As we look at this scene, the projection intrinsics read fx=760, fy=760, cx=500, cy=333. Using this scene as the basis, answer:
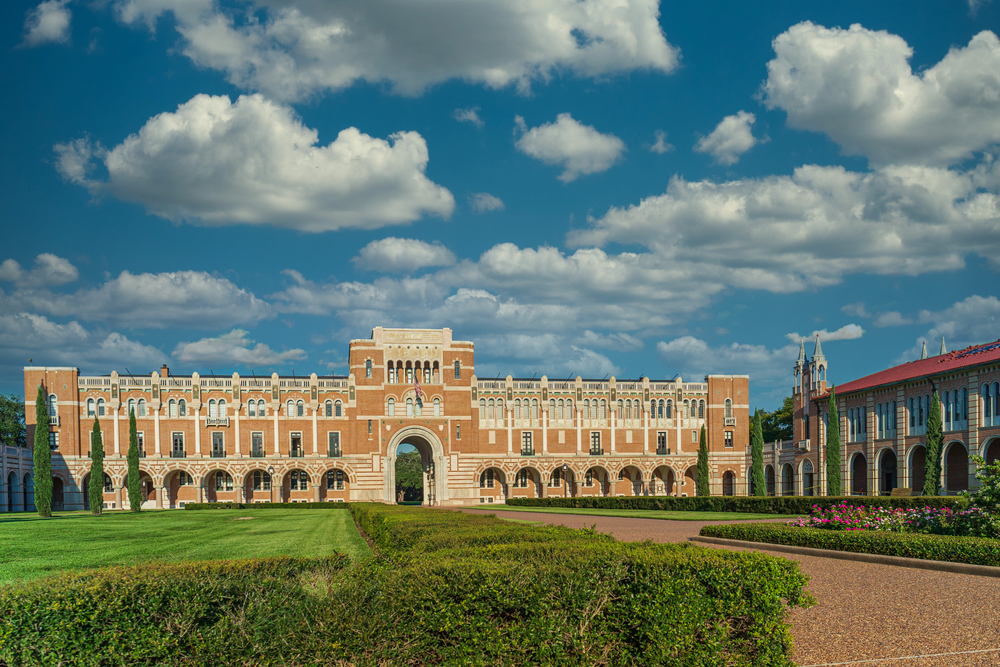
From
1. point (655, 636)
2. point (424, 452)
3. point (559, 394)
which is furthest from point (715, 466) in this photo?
point (655, 636)

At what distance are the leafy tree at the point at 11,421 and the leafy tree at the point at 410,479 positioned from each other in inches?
1724

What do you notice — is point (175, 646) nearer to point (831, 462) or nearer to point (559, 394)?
point (831, 462)

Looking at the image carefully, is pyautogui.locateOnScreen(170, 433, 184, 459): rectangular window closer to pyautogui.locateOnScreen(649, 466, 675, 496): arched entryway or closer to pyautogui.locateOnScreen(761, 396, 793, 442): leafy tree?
pyautogui.locateOnScreen(649, 466, 675, 496): arched entryway

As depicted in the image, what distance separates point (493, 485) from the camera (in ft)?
228

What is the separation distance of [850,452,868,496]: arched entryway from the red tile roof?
17.4ft

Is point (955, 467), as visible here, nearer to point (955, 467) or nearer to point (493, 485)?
point (955, 467)

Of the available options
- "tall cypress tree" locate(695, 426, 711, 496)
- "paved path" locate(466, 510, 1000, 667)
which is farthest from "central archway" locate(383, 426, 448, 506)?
"paved path" locate(466, 510, 1000, 667)

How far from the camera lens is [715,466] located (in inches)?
2785

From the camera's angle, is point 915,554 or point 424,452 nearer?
point 915,554

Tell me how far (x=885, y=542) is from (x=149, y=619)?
1422 centimetres

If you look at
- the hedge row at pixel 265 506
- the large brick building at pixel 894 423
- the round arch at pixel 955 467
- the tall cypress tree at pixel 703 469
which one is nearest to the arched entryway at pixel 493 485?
the hedge row at pixel 265 506

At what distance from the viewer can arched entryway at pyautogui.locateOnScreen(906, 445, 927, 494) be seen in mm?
49188

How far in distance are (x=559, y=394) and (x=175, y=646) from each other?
6311cm

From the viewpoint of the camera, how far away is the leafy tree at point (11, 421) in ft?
263
